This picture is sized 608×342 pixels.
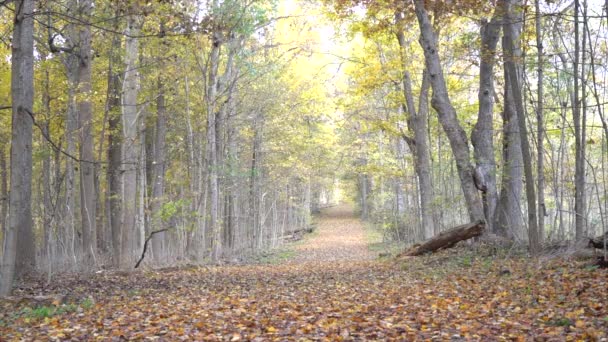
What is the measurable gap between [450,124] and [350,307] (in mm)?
6097

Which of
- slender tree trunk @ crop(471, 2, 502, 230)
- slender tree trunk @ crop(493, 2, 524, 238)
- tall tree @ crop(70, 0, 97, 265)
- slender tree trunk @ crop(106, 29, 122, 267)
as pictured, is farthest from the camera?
slender tree trunk @ crop(106, 29, 122, 267)

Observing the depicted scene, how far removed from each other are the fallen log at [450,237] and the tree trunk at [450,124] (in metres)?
0.22

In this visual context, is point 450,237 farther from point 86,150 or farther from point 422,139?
point 86,150

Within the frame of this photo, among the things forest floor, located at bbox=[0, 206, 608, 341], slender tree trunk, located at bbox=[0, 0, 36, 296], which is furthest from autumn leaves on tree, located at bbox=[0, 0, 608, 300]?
forest floor, located at bbox=[0, 206, 608, 341]

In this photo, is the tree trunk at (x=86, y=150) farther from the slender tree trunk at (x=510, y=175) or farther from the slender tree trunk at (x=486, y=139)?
the slender tree trunk at (x=510, y=175)

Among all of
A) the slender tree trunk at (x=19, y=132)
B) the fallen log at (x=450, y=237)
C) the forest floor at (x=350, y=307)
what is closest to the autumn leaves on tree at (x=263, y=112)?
the slender tree trunk at (x=19, y=132)

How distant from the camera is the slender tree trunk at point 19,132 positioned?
25.2 ft

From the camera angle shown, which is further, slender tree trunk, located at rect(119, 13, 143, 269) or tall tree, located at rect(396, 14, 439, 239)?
tall tree, located at rect(396, 14, 439, 239)

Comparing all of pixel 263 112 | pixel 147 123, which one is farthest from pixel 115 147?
pixel 263 112

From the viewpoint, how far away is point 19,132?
7.91m

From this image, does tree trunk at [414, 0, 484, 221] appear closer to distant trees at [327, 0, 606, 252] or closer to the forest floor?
distant trees at [327, 0, 606, 252]

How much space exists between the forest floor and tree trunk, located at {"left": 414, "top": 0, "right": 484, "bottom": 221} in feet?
4.68

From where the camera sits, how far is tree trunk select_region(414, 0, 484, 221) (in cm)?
1136

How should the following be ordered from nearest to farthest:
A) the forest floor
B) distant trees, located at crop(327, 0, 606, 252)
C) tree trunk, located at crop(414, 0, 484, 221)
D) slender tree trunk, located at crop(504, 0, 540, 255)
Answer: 1. the forest floor
2. slender tree trunk, located at crop(504, 0, 540, 255)
3. distant trees, located at crop(327, 0, 606, 252)
4. tree trunk, located at crop(414, 0, 484, 221)
